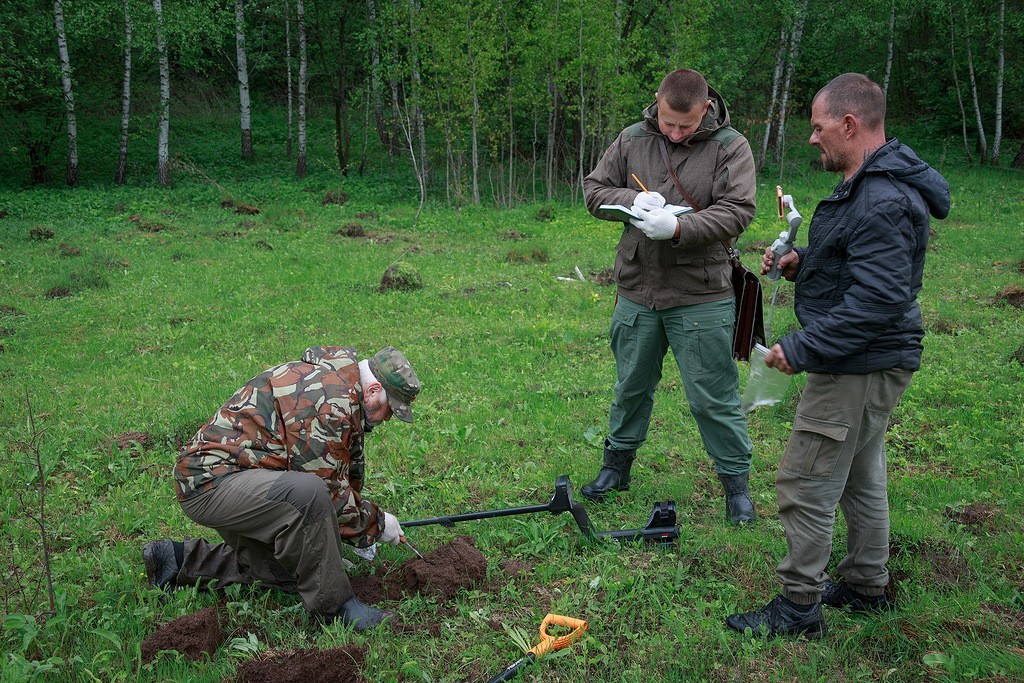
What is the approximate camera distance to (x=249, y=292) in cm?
1024

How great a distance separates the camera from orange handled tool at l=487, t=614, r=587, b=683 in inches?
127

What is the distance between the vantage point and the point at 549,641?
337 centimetres

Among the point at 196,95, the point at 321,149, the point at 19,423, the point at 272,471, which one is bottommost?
the point at 19,423

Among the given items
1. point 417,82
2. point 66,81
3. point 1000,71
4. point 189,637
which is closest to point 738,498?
point 189,637

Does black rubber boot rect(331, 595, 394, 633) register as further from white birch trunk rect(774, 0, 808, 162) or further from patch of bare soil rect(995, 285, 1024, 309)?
white birch trunk rect(774, 0, 808, 162)

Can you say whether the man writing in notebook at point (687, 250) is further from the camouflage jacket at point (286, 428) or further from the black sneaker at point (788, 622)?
the camouflage jacket at point (286, 428)

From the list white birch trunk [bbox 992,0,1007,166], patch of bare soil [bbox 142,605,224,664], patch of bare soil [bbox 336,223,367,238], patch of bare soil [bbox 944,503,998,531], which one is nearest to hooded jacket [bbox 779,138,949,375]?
patch of bare soil [bbox 944,503,998,531]

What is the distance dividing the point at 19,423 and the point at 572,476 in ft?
13.5

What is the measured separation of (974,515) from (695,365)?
1.68 m

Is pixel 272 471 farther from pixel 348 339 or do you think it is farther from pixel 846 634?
pixel 348 339

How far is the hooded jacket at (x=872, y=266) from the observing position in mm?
2953

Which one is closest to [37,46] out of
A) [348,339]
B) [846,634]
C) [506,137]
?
[506,137]

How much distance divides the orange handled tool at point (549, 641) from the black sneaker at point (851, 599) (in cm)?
109

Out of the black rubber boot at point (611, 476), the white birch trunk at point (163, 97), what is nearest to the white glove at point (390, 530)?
the black rubber boot at point (611, 476)
